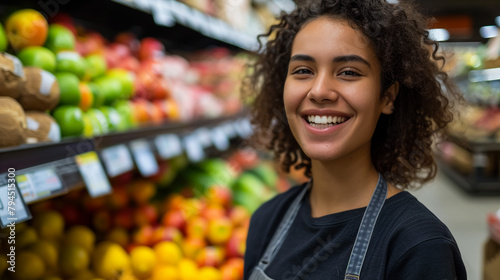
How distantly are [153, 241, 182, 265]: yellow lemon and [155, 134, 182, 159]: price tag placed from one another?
1.18ft

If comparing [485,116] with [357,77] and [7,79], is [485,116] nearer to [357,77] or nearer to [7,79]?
[357,77]

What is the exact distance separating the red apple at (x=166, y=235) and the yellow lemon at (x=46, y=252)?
1.89 feet

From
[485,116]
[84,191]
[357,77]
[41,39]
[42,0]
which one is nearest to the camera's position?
[357,77]

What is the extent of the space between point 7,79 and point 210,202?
1.42 meters

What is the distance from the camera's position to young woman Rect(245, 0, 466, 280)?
35.7 inches

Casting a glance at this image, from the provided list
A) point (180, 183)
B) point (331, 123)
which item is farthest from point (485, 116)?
point (331, 123)

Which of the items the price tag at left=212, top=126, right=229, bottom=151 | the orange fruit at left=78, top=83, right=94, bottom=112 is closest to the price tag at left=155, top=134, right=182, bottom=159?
the orange fruit at left=78, top=83, right=94, bottom=112

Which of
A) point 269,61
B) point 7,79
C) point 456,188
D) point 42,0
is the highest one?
point 42,0

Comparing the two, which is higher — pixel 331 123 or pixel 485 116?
pixel 485 116

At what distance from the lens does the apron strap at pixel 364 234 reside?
3.01ft

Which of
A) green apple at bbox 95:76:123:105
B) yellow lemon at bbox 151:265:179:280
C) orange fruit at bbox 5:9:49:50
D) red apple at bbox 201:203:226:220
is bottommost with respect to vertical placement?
yellow lemon at bbox 151:265:179:280

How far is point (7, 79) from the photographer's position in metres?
1.06

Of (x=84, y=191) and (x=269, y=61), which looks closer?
(x=269, y=61)

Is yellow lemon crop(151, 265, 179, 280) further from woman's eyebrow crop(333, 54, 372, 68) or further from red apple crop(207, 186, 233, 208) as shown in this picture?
woman's eyebrow crop(333, 54, 372, 68)
